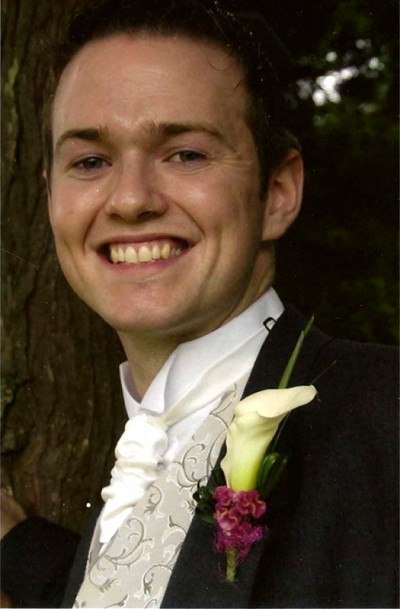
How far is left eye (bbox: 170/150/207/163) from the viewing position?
176 cm

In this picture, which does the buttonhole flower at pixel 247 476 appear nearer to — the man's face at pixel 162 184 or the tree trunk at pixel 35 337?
the man's face at pixel 162 184

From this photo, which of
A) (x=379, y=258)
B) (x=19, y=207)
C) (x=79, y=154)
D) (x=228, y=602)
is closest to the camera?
(x=228, y=602)

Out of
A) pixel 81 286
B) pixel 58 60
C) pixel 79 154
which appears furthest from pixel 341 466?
pixel 58 60

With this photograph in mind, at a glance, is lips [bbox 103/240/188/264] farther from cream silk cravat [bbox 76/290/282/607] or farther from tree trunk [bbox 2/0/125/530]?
tree trunk [bbox 2/0/125/530]

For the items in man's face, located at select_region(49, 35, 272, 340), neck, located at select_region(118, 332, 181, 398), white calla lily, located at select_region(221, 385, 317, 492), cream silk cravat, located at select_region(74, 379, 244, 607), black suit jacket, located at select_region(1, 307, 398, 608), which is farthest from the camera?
neck, located at select_region(118, 332, 181, 398)

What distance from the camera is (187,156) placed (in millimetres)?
1771

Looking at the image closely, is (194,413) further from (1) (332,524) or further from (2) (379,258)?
(2) (379,258)

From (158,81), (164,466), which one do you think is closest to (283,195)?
(158,81)

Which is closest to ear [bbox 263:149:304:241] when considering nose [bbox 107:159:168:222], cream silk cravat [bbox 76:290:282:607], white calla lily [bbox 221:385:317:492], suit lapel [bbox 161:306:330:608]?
cream silk cravat [bbox 76:290:282:607]

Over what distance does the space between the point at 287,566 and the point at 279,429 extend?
222mm

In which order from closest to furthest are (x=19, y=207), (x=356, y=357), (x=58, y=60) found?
1. (x=356, y=357)
2. (x=58, y=60)
3. (x=19, y=207)

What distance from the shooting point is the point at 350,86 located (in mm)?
3039

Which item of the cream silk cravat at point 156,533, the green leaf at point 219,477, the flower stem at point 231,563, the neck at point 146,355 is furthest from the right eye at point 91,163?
the flower stem at point 231,563

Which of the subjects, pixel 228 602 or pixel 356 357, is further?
pixel 356 357
